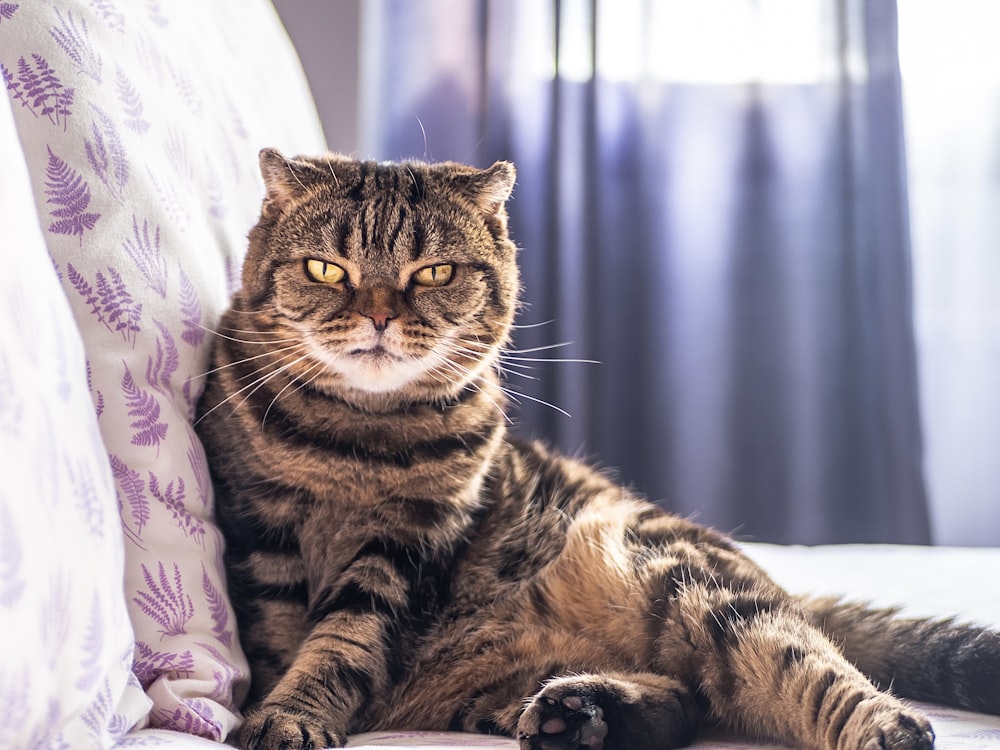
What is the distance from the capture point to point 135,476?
2.85ft

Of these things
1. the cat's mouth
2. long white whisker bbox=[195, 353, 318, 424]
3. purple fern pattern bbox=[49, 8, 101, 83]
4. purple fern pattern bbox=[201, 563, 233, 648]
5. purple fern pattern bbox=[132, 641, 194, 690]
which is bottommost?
purple fern pattern bbox=[132, 641, 194, 690]

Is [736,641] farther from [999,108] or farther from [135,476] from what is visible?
[999,108]

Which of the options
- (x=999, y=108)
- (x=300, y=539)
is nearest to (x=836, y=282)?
(x=999, y=108)

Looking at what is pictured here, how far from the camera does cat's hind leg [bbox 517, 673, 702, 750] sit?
81 cm

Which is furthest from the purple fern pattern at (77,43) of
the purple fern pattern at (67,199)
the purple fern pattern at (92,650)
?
the purple fern pattern at (92,650)

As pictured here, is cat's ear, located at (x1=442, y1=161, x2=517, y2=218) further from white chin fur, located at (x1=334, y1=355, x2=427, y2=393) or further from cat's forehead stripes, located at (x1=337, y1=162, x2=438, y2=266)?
white chin fur, located at (x1=334, y1=355, x2=427, y2=393)

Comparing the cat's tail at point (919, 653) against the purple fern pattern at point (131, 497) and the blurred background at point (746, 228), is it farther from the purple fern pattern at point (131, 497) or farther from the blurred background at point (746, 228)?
the blurred background at point (746, 228)

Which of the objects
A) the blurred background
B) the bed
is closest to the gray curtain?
the blurred background

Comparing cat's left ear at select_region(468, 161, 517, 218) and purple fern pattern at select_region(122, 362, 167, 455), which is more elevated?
cat's left ear at select_region(468, 161, 517, 218)

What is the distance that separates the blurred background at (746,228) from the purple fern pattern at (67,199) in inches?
58.2

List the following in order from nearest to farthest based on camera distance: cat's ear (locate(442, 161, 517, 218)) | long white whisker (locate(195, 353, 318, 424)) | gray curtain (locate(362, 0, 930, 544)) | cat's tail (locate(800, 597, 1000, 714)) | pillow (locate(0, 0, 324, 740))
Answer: pillow (locate(0, 0, 324, 740)), cat's tail (locate(800, 597, 1000, 714)), long white whisker (locate(195, 353, 318, 424)), cat's ear (locate(442, 161, 517, 218)), gray curtain (locate(362, 0, 930, 544))

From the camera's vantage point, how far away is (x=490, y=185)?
122 centimetres

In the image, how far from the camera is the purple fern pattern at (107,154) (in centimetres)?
90

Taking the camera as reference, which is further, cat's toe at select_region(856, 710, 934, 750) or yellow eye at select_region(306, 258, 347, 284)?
yellow eye at select_region(306, 258, 347, 284)
